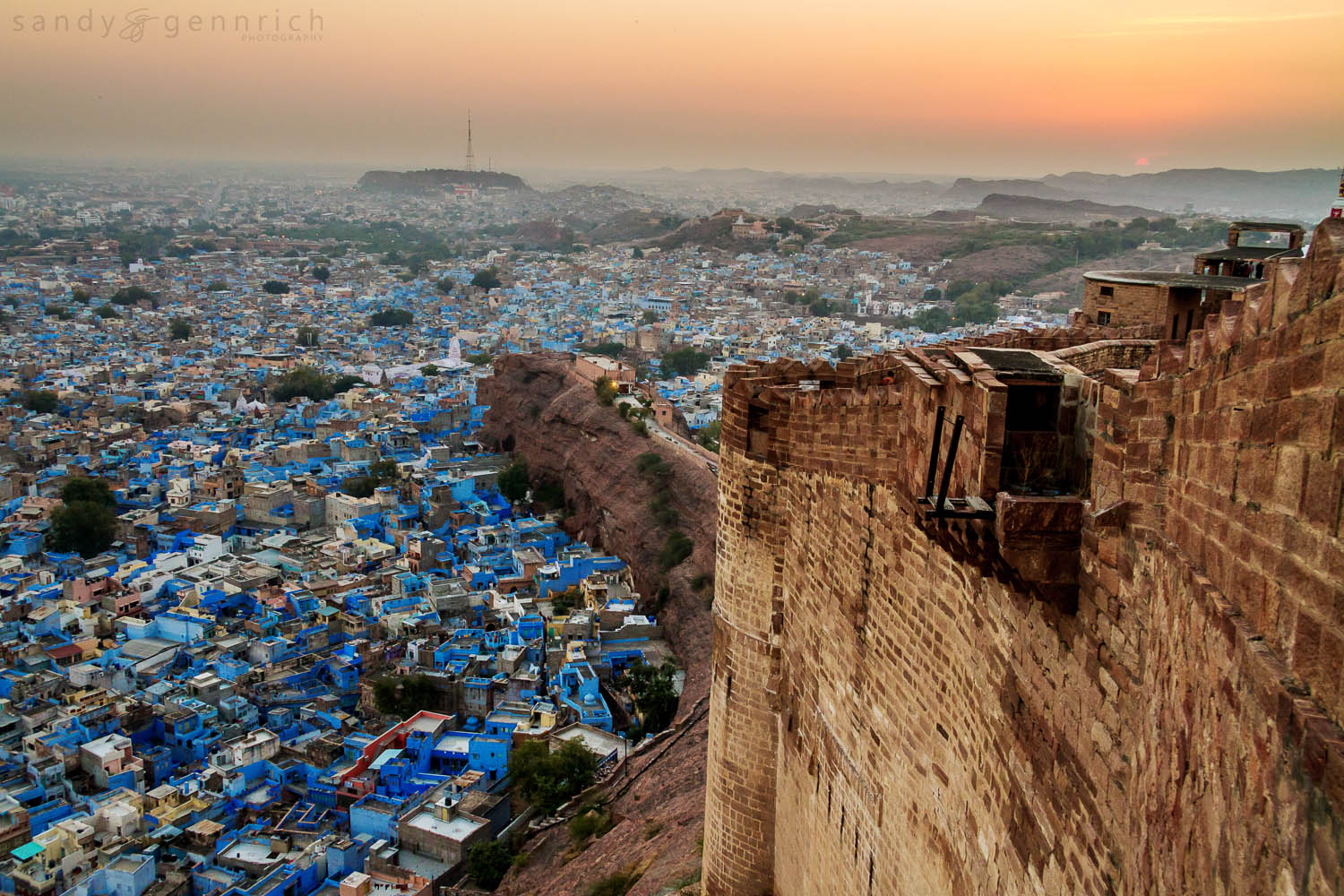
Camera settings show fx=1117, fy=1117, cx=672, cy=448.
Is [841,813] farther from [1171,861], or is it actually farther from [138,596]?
[138,596]

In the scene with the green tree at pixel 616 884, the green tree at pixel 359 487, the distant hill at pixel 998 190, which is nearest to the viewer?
the green tree at pixel 616 884

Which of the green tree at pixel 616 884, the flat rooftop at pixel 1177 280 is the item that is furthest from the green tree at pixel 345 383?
the flat rooftop at pixel 1177 280

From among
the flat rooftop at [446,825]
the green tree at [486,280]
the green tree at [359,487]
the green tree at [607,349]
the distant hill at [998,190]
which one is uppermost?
the distant hill at [998,190]

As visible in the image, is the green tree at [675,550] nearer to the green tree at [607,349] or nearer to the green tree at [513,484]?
the green tree at [513,484]

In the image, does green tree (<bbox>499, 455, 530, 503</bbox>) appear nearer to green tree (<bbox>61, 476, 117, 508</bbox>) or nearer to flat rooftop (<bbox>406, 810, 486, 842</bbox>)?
green tree (<bbox>61, 476, 117, 508</bbox>)

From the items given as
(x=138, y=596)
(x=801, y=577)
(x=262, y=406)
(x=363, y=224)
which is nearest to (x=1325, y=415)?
(x=801, y=577)

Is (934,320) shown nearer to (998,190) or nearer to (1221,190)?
(1221,190)
